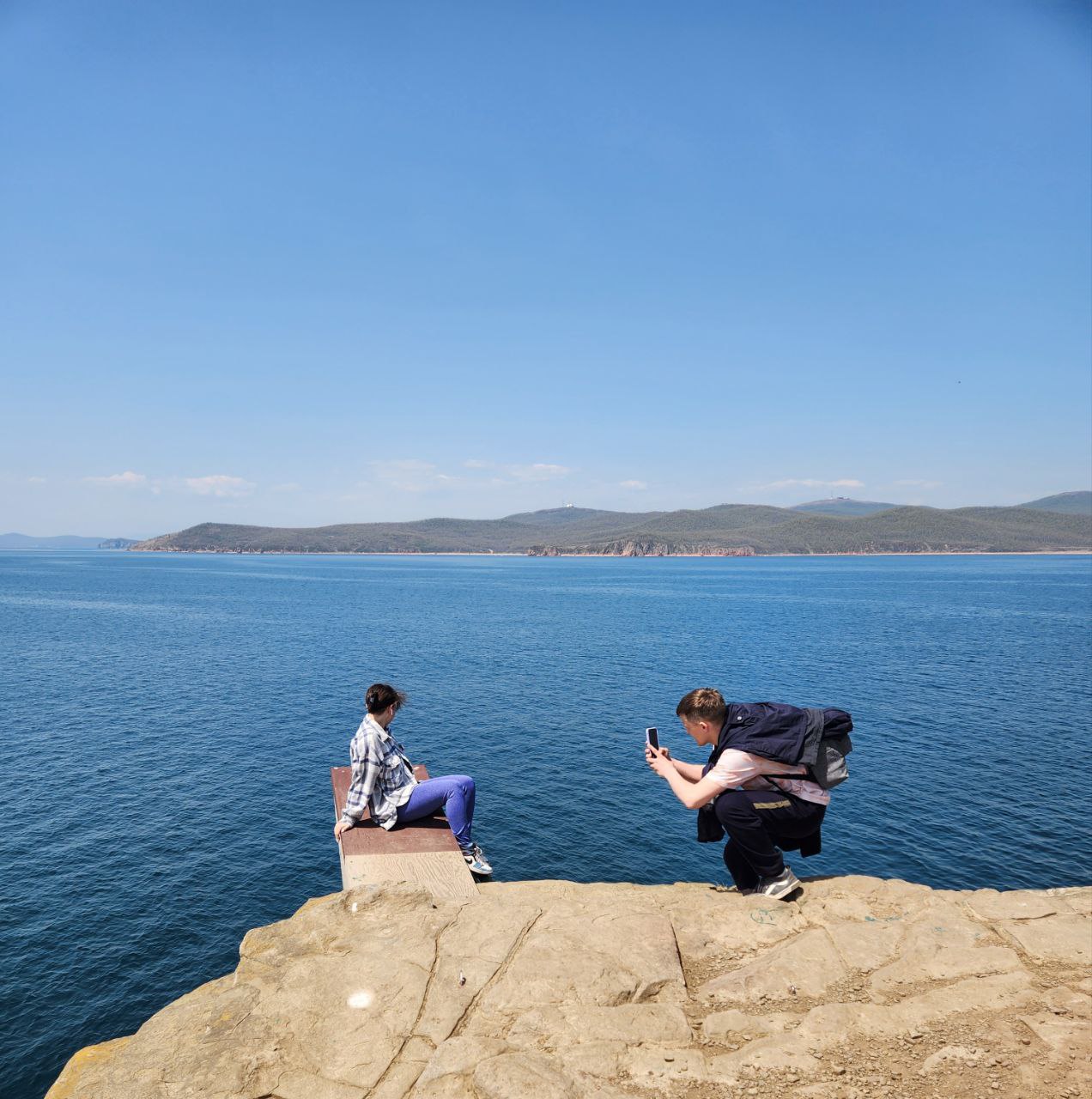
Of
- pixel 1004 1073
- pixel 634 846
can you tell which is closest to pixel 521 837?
pixel 634 846

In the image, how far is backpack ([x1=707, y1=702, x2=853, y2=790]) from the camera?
7.58 m

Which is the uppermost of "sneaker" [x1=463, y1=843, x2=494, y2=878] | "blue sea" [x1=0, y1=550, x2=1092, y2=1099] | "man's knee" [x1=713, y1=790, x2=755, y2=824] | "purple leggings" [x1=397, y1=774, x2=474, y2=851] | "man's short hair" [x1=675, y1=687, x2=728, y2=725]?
"man's short hair" [x1=675, y1=687, x2=728, y2=725]

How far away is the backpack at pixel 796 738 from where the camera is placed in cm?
758

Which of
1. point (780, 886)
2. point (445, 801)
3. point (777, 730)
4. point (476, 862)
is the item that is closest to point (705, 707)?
point (777, 730)

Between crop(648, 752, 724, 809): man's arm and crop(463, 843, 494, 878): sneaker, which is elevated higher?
crop(648, 752, 724, 809): man's arm

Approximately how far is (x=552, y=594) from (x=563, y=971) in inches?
4268

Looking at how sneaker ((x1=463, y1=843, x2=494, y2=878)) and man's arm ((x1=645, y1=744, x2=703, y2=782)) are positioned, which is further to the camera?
sneaker ((x1=463, y1=843, x2=494, y2=878))

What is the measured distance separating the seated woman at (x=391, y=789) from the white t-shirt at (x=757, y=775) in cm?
380

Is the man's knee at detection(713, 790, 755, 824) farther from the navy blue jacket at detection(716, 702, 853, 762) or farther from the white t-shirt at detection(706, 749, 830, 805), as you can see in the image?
the navy blue jacket at detection(716, 702, 853, 762)

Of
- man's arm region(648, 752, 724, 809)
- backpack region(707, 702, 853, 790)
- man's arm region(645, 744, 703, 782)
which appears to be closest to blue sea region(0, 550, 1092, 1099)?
man's arm region(645, 744, 703, 782)

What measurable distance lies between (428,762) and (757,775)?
2225 cm

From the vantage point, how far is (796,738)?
759cm

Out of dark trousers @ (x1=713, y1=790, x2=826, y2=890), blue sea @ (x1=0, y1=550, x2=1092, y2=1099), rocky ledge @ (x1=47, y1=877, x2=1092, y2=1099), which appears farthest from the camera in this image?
blue sea @ (x1=0, y1=550, x2=1092, y2=1099)

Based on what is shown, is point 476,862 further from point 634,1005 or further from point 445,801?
point 634,1005
